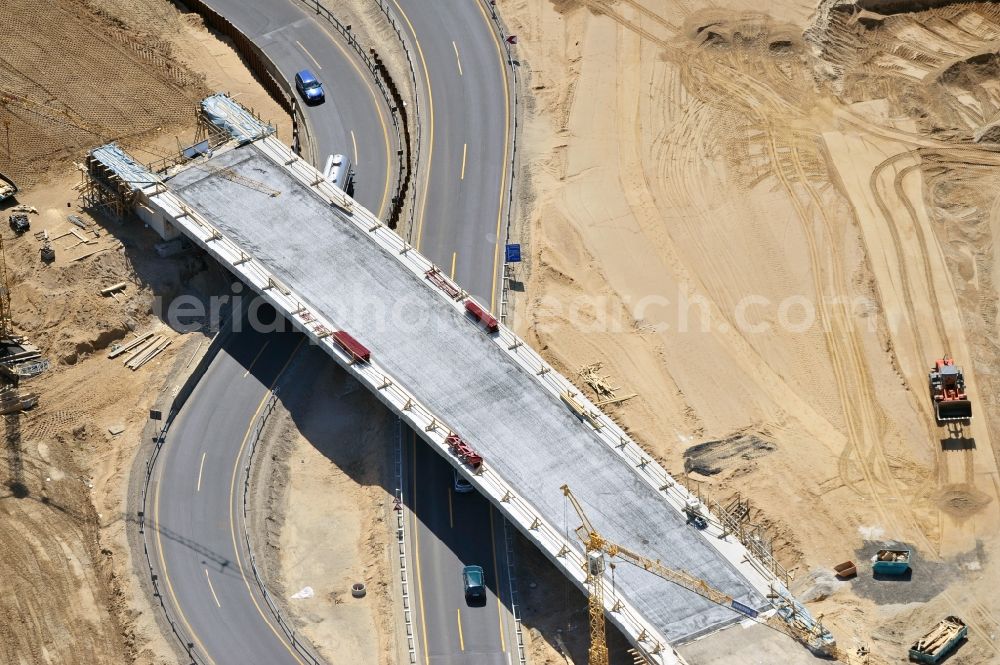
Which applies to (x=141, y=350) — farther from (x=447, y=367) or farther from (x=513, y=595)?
(x=513, y=595)

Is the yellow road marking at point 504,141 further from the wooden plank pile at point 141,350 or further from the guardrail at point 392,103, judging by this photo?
the wooden plank pile at point 141,350

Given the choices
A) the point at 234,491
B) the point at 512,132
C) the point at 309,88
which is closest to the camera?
the point at 234,491

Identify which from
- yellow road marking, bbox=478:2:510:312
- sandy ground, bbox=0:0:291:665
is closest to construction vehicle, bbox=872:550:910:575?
yellow road marking, bbox=478:2:510:312

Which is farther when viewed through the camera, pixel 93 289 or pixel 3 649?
pixel 93 289

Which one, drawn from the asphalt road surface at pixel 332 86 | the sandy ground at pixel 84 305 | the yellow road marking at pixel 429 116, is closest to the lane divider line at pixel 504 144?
the yellow road marking at pixel 429 116

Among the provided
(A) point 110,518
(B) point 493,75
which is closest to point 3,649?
(A) point 110,518

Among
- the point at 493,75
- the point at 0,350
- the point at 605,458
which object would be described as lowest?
the point at 605,458

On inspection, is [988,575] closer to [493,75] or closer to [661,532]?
[661,532]

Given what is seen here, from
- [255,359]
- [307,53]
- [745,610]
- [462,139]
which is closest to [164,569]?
[255,359]
